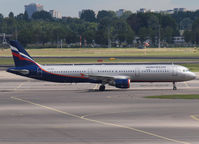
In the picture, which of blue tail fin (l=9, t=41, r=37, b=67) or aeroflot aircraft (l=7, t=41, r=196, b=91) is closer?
aeroflot aircraft (l=7, t=41, r=196, b=91)

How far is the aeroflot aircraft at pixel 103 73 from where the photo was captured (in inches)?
2296

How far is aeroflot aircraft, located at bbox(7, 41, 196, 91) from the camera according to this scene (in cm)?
5831

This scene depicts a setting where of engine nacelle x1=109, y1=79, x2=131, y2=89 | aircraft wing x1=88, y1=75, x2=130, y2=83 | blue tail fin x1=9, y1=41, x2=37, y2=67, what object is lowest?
engine nacelle x1=109, y1=79, x2=131, y2=89

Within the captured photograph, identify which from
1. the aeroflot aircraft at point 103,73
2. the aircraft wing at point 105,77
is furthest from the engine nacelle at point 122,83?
the aircraft wing at point 105,77

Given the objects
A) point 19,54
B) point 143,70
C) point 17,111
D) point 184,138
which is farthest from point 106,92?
point 184,138

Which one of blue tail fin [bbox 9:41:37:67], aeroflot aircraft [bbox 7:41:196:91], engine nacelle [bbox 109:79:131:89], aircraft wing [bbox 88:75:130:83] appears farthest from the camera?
blue tail fin [bbox 9:41:37:67]

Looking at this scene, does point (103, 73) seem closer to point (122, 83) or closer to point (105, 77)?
point (105, 77)

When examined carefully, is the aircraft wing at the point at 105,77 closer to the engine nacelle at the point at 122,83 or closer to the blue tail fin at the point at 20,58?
the engine nacelle at the point at 122,83

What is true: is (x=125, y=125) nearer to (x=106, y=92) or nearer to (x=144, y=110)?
(x=144, y=110)

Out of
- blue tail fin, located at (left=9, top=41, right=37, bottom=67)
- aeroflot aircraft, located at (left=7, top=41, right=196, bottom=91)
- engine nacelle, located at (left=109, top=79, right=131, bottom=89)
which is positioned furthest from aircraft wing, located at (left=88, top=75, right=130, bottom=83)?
blue tail fin, located at (left=9, top=41, right=37, bottom=67)

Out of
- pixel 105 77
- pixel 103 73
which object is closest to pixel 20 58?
pixel 103 73

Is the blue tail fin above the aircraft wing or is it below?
above

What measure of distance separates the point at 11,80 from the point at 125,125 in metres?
42.5

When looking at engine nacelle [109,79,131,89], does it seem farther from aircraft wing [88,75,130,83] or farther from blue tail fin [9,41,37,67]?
blue tail fin [9,41,37,67]
